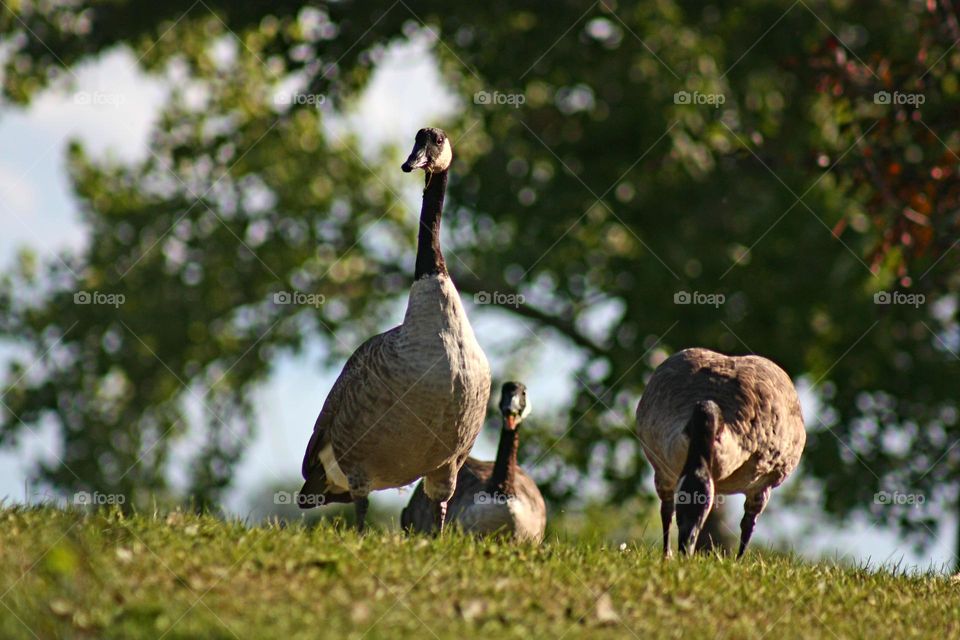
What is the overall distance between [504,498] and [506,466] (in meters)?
0.36

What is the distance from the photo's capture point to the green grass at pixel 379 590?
20.5 feet

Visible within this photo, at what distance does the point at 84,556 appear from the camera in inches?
268

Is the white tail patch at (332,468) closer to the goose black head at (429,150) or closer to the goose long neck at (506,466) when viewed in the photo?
the goose long neck at (506,466)

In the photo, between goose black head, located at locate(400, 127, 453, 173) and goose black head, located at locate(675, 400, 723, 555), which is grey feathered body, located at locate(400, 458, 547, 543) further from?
goose black head, located at locate(400, 127, 453, 173)

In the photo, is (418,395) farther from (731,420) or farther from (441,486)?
(731,420)

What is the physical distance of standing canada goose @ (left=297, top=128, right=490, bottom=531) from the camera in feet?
30.9

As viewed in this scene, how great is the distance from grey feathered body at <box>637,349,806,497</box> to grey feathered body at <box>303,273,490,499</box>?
1990 mm

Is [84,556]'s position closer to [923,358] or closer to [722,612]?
[722,612]

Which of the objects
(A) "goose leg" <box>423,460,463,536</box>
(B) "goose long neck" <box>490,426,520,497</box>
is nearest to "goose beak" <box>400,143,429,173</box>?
(A) "goose leg" <box>423,460,463,536</box>

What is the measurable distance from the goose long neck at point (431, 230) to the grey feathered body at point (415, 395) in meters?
0.14

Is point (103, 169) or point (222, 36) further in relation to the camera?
point (103, 169)

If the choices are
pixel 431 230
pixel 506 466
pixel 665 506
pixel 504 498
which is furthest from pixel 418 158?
pixel 665 506

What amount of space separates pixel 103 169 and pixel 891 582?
749 inches

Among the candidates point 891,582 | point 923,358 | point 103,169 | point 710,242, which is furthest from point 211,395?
point 891,582
